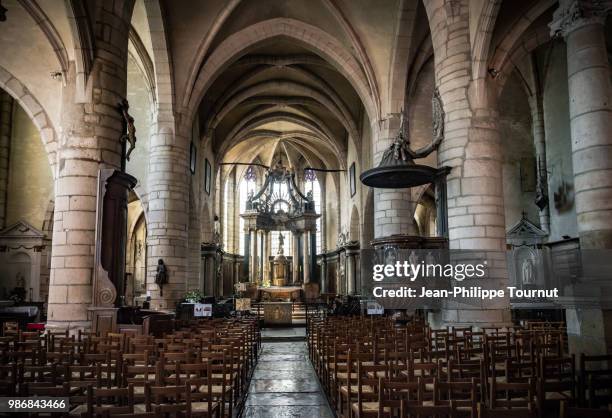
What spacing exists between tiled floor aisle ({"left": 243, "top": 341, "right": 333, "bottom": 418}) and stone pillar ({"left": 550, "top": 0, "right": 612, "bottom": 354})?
3775 mm

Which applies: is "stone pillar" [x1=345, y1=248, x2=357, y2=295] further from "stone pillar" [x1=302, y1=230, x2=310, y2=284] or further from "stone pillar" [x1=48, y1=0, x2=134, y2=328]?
"stone pillar" [x1=48, y1=0, x2=134, y2=328]

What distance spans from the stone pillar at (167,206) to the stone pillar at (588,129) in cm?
1245

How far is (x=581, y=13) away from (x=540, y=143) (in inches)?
387

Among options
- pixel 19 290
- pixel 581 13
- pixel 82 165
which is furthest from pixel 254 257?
pixel 581 13

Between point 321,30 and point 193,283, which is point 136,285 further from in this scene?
point 321,30

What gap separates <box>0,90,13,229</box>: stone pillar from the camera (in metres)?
18.5

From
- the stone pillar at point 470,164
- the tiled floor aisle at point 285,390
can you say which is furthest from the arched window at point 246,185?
the stone pillar at point 470,164

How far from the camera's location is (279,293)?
29.5 m

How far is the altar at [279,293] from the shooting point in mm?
29219

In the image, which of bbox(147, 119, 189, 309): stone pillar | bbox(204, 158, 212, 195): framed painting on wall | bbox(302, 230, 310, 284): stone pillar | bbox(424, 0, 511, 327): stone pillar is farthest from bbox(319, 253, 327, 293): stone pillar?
bbox(424, 0, 511, 327): stone pillar

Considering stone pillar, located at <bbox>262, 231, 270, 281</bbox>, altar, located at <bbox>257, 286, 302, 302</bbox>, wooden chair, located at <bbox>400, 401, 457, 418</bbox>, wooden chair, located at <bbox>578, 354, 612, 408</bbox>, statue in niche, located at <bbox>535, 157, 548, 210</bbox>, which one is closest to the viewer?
wooden chair, located at <bbox>400, 401, 457, 418</bbox>

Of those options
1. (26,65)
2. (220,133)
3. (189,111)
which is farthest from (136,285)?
(26,65)

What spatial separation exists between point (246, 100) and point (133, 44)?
9405 mm

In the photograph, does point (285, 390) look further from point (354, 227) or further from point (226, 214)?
point (226, 214)
